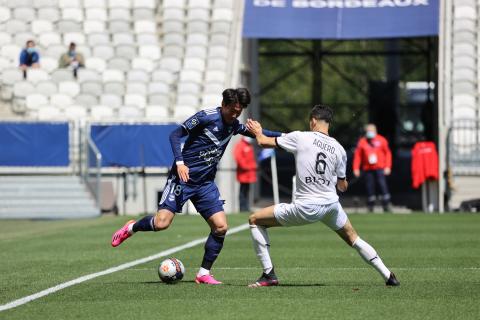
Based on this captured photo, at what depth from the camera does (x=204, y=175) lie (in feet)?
38.2

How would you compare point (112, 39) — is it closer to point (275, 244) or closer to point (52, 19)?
point (52, 19)

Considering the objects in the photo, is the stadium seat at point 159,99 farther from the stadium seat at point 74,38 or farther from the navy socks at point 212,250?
the navy socks at point 212,250

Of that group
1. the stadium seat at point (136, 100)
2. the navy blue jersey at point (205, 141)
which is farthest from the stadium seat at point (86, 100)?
the navy blue jersey at point (205, 141)

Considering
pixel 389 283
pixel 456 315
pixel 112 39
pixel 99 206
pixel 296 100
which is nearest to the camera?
pixel 456 315

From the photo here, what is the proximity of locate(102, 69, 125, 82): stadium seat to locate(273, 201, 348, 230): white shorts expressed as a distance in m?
20.0

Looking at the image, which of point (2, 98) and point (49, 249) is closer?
point (49, 249)

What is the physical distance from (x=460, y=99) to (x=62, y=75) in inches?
421

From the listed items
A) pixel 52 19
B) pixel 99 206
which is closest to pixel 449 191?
pixel 99 206

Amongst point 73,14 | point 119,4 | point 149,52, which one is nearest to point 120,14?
point 119,4

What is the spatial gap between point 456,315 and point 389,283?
200 cm

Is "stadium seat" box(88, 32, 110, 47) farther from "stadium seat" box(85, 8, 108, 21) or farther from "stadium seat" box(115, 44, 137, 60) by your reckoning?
"stadium seat" box(85, 8, 108, 21)

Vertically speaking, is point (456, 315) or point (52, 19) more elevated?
point (52, 19)

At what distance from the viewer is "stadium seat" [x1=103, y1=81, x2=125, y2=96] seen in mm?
29953

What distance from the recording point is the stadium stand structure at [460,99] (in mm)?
27391
